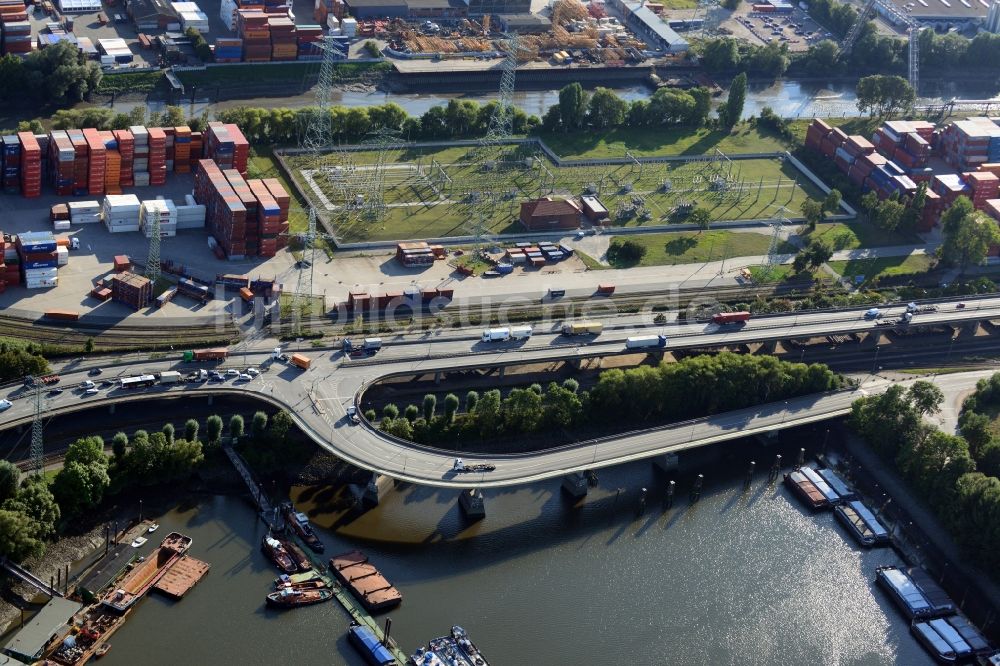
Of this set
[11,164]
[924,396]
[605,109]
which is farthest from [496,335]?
[605,109]

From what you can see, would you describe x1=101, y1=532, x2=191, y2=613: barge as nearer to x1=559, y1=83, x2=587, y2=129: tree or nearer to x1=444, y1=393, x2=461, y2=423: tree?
x1=444, y1=393, x2=461, y2=423: tree

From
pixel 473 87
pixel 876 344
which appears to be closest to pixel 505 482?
pixel 876 344

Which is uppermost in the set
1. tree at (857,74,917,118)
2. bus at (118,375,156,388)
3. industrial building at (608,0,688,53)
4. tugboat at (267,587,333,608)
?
industrial building at (608,0,688,53)

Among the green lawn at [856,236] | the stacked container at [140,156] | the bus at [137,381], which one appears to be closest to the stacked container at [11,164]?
the stacked container at [140,156]

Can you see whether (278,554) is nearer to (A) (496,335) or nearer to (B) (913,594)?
(A) (496,335)

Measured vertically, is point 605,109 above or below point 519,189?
above

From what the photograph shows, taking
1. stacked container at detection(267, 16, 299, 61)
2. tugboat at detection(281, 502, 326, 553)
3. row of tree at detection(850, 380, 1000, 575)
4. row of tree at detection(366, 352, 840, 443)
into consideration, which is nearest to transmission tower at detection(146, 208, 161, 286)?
row of tree at detection(366, 352, 840, 443)
